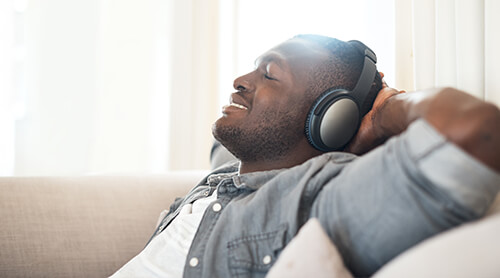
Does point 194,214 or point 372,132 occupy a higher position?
point 372,132

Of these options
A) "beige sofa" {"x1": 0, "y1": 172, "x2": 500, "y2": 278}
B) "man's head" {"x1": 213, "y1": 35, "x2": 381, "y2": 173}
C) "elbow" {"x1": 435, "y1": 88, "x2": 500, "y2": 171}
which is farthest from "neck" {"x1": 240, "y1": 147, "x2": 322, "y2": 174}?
"elbow" {"x1": 435, "y1": 88, "x2": 500, "y2": 171}

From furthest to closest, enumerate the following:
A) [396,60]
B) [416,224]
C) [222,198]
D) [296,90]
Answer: [396,60] < [296,90] < [222,198] < [416,224]

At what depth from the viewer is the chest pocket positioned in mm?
862

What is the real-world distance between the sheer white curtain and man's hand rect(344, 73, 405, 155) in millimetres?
256

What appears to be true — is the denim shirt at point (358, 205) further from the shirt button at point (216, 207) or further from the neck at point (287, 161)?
the neck at point (287, 161)

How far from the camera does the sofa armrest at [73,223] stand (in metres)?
1.35

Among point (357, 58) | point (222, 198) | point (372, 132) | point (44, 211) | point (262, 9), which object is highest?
point (262, 9)


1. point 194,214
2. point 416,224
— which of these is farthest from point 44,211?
point 416,224

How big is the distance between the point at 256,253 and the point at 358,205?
228 millimetres

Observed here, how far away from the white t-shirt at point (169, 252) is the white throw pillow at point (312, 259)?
0.35 m

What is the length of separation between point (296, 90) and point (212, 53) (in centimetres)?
168

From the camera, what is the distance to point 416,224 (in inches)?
26.5

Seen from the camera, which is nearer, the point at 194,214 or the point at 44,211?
the point at 194,214

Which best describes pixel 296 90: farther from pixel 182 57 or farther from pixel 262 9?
pixel 182 57
